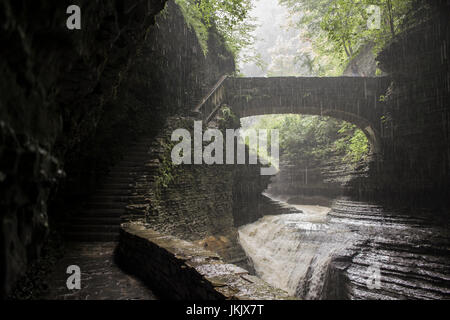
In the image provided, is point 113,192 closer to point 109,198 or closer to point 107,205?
point 109,198

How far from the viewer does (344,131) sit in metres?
15.9

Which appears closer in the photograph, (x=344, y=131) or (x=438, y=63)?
(x=438, y=63)

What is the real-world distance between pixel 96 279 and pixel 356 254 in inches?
269

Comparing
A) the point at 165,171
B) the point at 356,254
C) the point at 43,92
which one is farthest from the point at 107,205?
the point at 356,254

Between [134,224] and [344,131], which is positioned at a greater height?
[344,131]

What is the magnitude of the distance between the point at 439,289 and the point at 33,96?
7.80 m

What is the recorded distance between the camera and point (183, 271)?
3172 mm

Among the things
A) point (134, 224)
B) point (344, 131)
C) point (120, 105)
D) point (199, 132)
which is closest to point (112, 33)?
point (134, 224)

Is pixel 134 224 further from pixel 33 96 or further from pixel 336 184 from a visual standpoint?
pixel 336 184

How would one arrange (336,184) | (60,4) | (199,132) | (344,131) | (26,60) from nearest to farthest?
1. (26,60)
2. (60,4)
3. (199,132)
4. (336,184)
5. (344,131)

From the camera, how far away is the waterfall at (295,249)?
7.37 metres

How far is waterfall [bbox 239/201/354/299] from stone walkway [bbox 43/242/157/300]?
5.12 meters

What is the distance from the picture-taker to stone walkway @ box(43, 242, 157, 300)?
336 cm

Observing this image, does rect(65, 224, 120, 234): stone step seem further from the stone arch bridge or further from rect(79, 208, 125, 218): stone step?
the stone arch bridge
